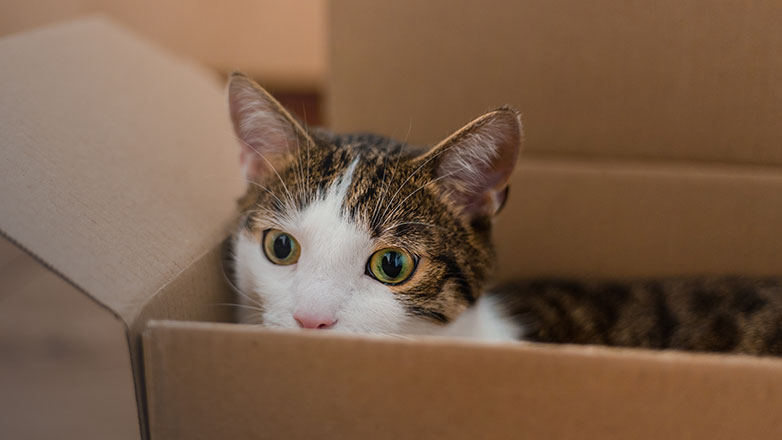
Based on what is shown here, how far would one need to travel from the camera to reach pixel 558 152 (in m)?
1.36

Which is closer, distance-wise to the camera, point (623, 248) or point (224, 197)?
point (224, 197)

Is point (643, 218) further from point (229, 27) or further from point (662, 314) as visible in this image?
point (229, 27)

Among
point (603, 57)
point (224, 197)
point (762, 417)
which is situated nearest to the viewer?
point (762, 417)

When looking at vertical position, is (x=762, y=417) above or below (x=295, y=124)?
below

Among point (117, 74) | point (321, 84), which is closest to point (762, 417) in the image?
point (117, 74)

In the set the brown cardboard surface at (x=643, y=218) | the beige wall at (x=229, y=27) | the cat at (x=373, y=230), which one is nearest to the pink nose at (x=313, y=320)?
the cat at (x=373, y=230)

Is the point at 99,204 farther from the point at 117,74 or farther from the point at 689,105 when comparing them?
the point at 689,105

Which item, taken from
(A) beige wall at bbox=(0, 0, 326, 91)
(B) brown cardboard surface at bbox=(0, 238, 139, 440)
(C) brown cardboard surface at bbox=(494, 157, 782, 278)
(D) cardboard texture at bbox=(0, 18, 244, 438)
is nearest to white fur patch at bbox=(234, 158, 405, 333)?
(D) cardboard texture at bbox=(0, 18, 244, 438)

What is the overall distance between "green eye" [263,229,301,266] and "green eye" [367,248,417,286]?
120mm

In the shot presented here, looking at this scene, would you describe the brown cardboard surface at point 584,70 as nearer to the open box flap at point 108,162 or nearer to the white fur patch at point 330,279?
the open box flap at point 108,162

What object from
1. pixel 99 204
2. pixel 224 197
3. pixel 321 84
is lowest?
pixel 321 84

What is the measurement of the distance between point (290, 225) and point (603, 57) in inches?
30.7

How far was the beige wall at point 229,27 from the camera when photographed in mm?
2502

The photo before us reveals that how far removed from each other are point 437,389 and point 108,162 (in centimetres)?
68
